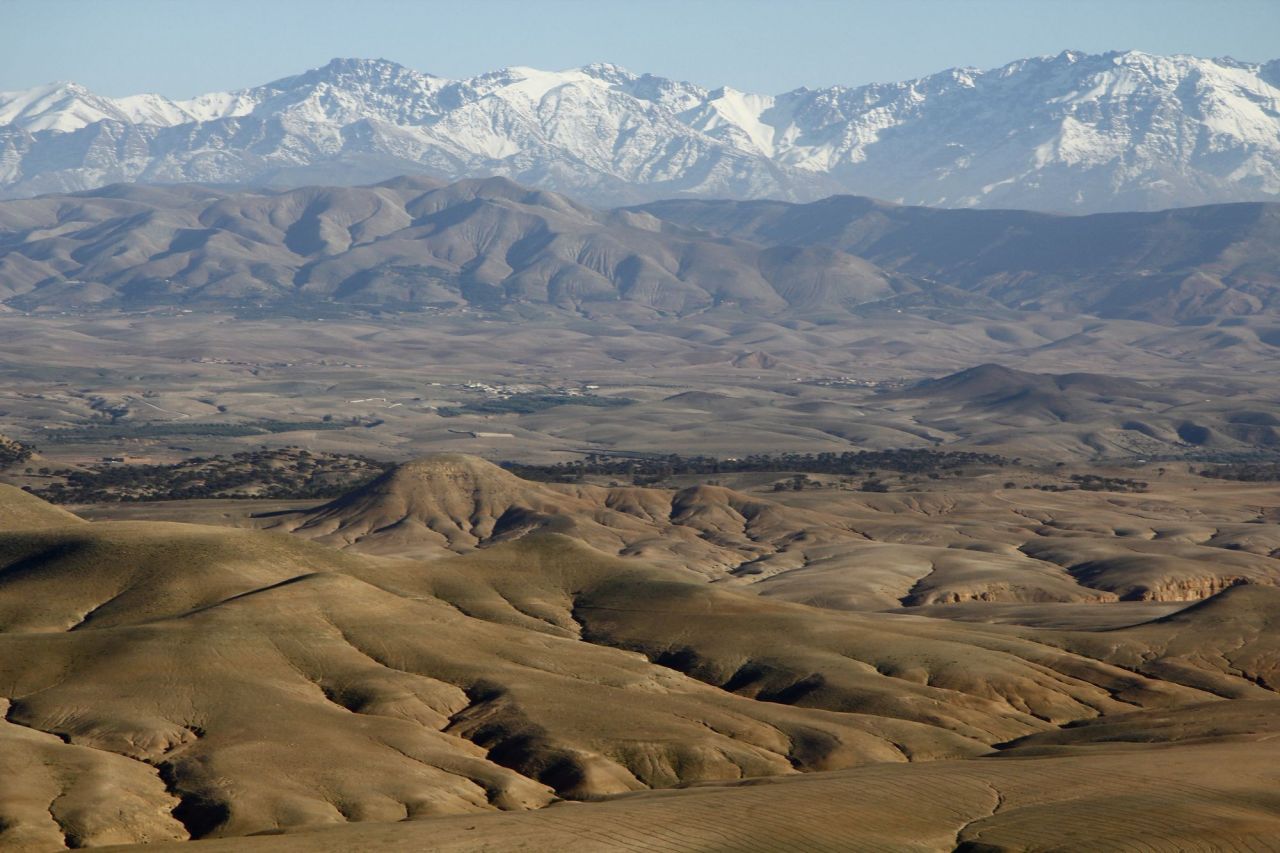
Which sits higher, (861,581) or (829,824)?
(829,824)

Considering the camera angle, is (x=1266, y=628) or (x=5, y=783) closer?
(x=5, y=783)

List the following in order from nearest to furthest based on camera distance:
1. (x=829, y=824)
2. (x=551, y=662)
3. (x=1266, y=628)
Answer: (x=829, y=824), (x=551, y=662), (x=1266, y=628)

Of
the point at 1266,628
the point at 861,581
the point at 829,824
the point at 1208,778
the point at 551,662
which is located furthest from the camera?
the point at 861,581

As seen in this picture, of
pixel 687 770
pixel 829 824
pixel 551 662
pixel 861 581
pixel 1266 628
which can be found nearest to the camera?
pixel 829 824

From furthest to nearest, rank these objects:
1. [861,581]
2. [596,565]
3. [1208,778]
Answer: [861,581] < [596,565] < [1208,778]

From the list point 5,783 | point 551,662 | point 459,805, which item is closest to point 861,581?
point 551,662

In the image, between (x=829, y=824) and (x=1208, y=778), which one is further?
(x=1208, y=778)

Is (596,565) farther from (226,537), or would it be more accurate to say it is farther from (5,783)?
(5,783)

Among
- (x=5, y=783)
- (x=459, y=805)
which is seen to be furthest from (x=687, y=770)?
(x=5, y=783)

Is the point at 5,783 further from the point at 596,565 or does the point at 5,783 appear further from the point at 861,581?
the point at 861,581
